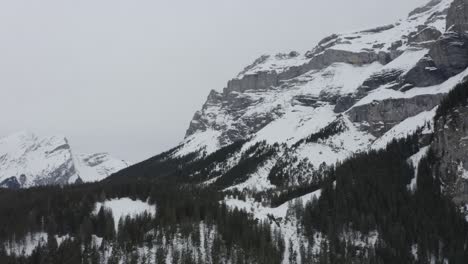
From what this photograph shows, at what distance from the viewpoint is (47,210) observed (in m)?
144

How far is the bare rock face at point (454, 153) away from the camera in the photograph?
127188 millimetres

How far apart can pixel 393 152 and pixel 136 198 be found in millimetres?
83387

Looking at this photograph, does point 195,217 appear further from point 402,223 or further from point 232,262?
point 402,223

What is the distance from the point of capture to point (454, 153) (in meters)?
132

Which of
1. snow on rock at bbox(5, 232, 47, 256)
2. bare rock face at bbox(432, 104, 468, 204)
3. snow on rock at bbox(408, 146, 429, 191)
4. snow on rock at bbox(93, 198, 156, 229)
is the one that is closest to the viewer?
snow on rock at bbox(5, 232, 47, 256)

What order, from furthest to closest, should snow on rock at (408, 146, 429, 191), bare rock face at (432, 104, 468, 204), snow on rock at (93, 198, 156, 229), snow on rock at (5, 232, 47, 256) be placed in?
snow on rock at (93, 198, 156, 229) → snow on rock at (408, 146, 429, 191) → bare rock face at (432, 104, 468, 204) → snow on rock at (5, 232, 47, 256)

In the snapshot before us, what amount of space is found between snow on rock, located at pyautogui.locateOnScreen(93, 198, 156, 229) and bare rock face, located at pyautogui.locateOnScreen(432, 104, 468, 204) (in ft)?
266

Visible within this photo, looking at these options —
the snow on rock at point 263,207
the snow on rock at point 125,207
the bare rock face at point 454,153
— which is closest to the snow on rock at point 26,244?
the snow on rock at point 125,207

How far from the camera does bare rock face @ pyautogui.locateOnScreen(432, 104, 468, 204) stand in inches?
5007

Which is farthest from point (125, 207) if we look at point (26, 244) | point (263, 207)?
point (263, 207)

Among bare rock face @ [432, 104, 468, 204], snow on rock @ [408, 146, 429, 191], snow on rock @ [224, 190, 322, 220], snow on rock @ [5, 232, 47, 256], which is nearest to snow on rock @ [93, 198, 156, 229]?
snow on rock @ [5, 232, 47, 256]

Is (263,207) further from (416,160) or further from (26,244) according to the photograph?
(26,244)

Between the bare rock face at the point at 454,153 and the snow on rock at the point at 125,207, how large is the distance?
8109cm

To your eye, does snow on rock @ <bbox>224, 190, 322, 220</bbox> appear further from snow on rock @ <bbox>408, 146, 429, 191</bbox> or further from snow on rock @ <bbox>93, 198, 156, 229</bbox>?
snow on rock @ <bbox>408, 146, 429, 191</bbox>
